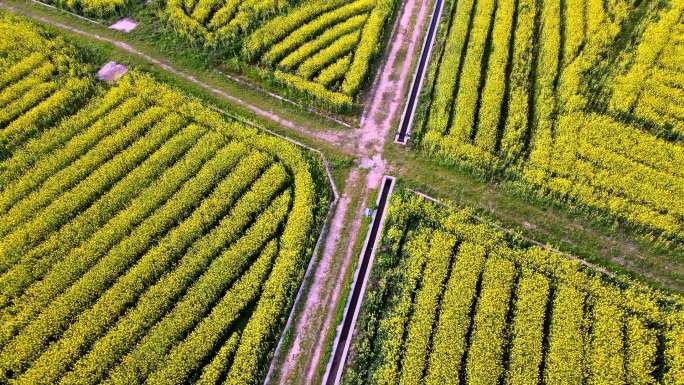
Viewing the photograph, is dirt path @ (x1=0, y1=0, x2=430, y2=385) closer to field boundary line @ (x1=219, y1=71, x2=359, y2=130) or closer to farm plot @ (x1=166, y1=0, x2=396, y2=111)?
field boundary line @ (x1=219, y1=71, x2=359, y2=130)

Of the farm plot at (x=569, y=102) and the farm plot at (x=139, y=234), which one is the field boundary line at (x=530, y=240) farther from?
the farm plot at (x=139, y=234)

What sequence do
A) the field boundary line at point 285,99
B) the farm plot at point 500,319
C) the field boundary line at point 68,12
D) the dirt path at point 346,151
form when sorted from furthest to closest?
the field boundary line at point 68,12 → the field boundary line at point 285,99 → the dirt path at point 346,151 → the farm plot at point 500,319

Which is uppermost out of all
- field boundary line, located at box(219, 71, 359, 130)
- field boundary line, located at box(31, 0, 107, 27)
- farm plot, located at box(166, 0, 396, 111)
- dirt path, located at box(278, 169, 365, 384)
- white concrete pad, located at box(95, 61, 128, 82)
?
farm plot, located at box(166, 0, 396, 111)

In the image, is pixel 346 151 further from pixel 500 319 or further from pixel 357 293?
pixel 500 319

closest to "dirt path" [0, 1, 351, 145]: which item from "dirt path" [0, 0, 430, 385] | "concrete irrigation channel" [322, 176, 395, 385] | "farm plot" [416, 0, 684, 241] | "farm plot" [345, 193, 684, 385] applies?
"dirt path" [0, 0, 430, 385]

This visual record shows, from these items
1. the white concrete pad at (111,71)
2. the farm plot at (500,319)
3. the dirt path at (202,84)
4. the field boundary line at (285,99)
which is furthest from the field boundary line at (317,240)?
the white concrete pad at (111,71)

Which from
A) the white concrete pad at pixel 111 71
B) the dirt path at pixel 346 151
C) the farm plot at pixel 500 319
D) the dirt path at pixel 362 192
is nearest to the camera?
the farm plot at pixel 500 319
